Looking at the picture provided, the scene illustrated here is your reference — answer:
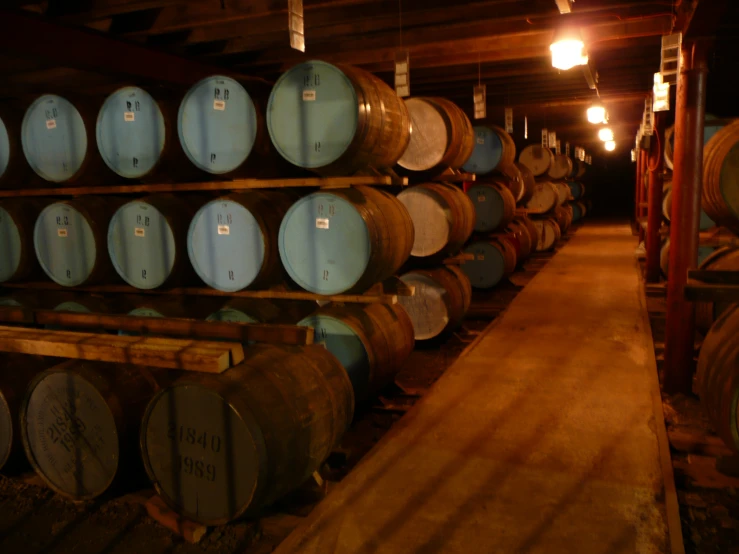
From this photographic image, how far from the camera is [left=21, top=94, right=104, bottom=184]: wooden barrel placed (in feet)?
15.4

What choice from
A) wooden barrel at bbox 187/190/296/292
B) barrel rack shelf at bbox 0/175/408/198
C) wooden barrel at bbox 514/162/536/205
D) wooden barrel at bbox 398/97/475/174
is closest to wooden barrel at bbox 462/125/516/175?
wooden barrel at bbox 514/162/536/205

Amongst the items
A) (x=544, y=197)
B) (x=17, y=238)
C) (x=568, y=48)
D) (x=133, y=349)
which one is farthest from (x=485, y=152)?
(x=133, y=349)

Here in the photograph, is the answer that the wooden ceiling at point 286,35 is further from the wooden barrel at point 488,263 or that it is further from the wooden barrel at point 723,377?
the wooden barrel at point 488,263

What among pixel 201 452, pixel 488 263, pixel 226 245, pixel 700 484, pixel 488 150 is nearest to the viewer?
pixel 201 452

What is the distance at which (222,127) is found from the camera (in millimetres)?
4156

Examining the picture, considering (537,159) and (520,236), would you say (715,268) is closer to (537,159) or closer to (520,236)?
(520,236)

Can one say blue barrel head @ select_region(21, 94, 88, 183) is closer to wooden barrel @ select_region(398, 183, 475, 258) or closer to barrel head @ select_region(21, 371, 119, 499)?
barrel head @ select_region(21, 371, 119, 499)

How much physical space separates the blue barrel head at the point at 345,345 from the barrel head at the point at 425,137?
278 centimetres

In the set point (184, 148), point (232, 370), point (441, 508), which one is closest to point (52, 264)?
point (184, 148)

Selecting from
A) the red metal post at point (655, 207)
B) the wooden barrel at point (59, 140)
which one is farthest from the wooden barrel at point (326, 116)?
the red metal post at point (655, 207)

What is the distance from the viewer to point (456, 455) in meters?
3.09

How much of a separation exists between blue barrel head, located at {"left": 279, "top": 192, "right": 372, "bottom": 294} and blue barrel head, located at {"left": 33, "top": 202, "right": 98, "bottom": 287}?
72.0 inches

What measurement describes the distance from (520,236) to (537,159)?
3.17 metres

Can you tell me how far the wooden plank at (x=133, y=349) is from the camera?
2.93 m
